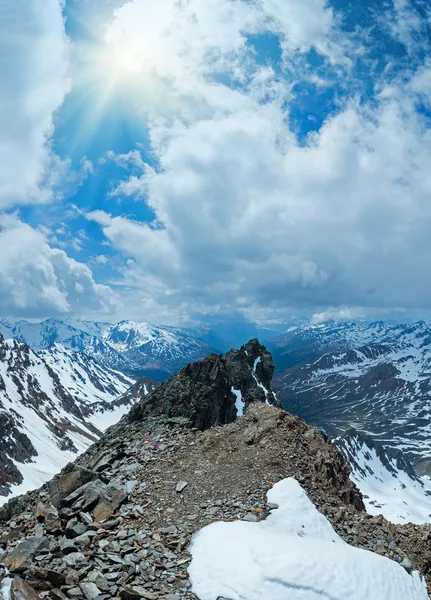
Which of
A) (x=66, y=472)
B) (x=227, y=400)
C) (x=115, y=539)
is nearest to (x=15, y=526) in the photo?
(x=66, y=472)

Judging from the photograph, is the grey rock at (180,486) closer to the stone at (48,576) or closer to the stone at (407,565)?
the stone at (48,576)

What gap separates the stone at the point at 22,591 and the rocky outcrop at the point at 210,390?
19.1 m

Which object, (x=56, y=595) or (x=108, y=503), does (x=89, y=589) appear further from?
(x=108, y=503)

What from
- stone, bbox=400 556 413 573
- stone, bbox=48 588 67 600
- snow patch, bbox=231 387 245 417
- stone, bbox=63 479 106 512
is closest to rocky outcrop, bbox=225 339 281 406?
snow patch, bbox=231 387 245 417

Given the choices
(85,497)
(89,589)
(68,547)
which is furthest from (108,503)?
(89,589)

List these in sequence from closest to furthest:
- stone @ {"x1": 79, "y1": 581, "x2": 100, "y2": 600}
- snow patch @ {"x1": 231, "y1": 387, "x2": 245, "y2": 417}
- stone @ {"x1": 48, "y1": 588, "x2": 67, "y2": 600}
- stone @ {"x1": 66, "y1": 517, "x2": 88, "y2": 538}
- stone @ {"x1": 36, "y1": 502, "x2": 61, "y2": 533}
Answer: stone @ {"x1": 48, "y1": 588, "x2": 67, "y2": 600} → stone @ {"x1": 79, "y1": 581, "x2": 100, "y2": 600} → stone @ {"x1": 66, "y1": 517, "x2": 88, "y2": 538} → stone @ {"x1": 36, "y1": 502, "x2": 61, "y2": 533} → snow patch @ {"x1": 231, "y1": 387, "x2": 245, "y2": 417}

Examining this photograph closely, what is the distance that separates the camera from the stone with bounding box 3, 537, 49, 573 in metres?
13.6

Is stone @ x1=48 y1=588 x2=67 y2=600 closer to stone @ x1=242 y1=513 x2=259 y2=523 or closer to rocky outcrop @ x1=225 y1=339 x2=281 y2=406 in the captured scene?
stone @ x1=242 y1=513 x2=259 y2=523

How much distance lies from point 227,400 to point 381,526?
37598 mm

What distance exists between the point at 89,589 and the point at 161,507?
277 inches

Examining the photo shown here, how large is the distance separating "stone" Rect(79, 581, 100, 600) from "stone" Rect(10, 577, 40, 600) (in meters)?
1.48

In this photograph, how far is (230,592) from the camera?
13.6m

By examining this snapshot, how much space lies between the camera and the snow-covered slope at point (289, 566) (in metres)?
14.0

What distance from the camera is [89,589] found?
12680 millimetres
